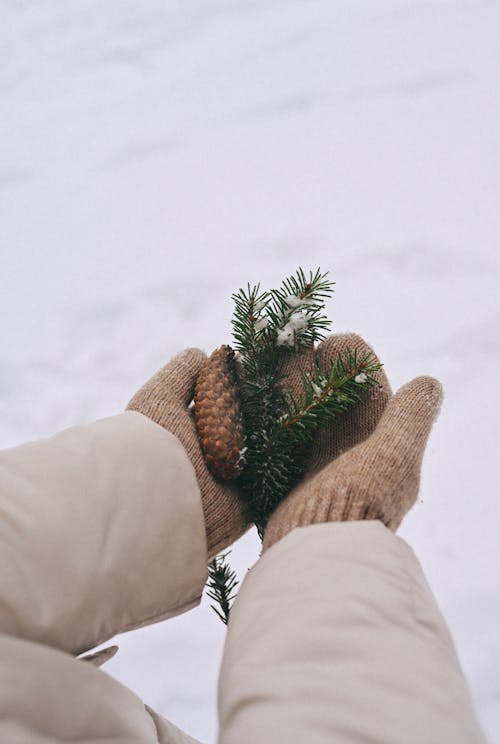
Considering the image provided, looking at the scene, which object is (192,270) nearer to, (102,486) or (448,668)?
(102,486)

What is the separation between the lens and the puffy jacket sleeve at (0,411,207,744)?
47 cm

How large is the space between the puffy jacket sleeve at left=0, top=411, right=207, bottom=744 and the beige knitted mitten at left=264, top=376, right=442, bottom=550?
86mm

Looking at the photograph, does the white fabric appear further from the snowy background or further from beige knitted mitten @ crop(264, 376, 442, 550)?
the snowy background

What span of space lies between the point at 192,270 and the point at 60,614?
0.63 meters

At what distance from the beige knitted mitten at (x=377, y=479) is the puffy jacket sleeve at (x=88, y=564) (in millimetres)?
86

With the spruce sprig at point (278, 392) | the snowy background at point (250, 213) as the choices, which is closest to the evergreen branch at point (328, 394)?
the spruce sprig at point (278, 392)

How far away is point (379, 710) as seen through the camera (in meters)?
0.38

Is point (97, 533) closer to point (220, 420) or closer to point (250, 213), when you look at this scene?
point (220, 420)

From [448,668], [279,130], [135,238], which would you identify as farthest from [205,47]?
[448,668]

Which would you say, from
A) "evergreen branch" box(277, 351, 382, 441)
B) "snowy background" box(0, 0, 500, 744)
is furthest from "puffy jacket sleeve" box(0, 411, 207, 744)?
"snowy background" box(0, 0, 500, 744)

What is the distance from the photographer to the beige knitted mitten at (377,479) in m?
0.55

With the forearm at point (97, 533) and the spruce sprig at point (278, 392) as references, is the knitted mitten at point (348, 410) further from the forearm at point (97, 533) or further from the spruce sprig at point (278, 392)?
the forearm at point (97, 533)

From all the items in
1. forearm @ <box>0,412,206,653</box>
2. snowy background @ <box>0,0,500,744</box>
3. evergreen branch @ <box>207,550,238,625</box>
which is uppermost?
snowy background @ <box>0,0,500,744</box>

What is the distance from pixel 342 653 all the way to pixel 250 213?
0.77 metres
